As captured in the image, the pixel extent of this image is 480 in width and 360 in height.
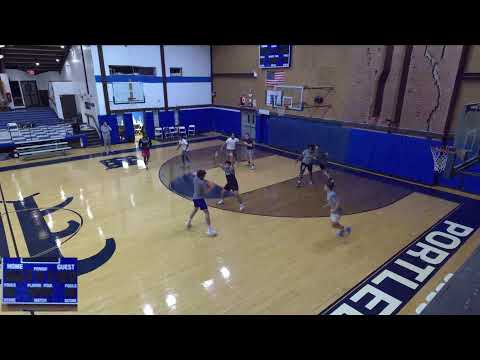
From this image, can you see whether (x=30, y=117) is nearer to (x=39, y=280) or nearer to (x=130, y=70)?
(x=130, y=70)

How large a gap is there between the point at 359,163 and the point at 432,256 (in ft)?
25.1

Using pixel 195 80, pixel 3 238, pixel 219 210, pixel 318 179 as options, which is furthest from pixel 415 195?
pixel 195 80

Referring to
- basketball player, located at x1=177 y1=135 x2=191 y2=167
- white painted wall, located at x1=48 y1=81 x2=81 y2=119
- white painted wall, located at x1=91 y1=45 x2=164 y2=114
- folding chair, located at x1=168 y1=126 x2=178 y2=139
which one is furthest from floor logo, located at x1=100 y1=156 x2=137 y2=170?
white painted wall, located at x1=48 y1=81 x2=81 y2=119

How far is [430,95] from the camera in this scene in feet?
38.1

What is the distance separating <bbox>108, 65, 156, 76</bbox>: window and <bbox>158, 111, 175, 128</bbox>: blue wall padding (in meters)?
2.68

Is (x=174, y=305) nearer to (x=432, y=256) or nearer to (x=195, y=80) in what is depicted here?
(x=432, y=256)

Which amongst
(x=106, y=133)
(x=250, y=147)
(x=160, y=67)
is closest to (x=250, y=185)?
(x=250, y=147)

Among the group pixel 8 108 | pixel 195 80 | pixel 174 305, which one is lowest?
pixel 174 305

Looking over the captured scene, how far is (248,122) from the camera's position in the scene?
66.6 ft

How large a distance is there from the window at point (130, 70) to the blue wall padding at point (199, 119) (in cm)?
344

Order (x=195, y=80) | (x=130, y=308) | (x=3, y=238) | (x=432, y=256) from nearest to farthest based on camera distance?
(x=130, y=308) < (x=432, y=256) < (x=3, y=238) < (x=195, y=80)

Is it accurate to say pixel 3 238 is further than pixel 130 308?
Yes

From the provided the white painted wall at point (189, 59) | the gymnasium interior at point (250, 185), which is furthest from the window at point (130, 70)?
the white painted wall at point (189, 59)

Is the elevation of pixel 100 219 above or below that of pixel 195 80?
below
